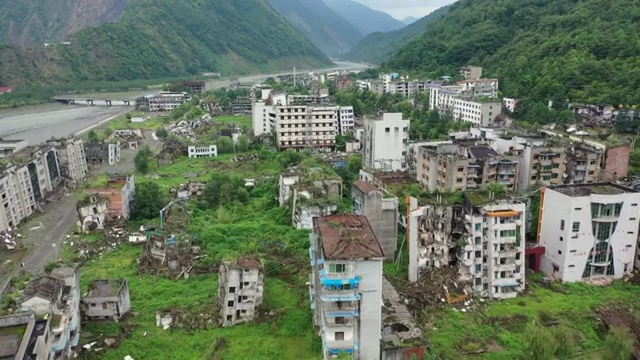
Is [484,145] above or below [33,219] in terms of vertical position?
above

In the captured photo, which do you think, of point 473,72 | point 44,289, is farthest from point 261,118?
point 44,289

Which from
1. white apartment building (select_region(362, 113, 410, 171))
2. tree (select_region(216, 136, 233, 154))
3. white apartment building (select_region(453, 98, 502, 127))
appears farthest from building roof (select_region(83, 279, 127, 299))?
white apartment building (select_region(453, 98, 502, 127))

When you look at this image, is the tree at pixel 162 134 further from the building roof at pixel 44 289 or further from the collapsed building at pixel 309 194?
the building roof at pixel 44 289

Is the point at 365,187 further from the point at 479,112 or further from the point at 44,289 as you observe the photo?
the point at 479,112

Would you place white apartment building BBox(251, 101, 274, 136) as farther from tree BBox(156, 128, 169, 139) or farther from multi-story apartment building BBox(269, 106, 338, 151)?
tree BBox(156, 128, 169, 139)

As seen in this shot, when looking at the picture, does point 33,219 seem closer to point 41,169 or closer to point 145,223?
point 41,169

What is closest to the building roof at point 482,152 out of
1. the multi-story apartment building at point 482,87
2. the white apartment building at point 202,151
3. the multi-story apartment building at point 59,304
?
the multi-story apartment building at point 59,304

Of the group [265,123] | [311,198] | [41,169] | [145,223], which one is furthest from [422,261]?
[265,123]
